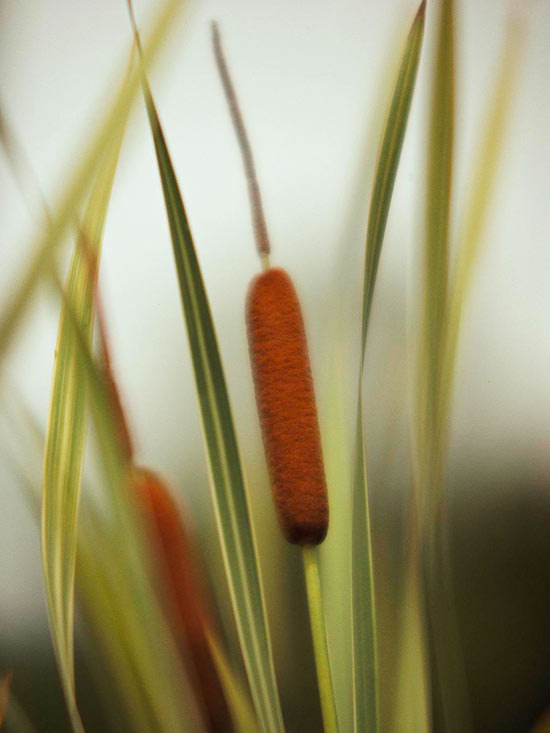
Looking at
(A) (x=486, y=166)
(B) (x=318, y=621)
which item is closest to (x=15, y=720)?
(B) (x=318, y=621)

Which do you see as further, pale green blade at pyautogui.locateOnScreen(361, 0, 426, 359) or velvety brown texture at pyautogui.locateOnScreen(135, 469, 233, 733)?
velvety brown texture at pyautogui.locateOnScreen(135, 469, 233, 733)

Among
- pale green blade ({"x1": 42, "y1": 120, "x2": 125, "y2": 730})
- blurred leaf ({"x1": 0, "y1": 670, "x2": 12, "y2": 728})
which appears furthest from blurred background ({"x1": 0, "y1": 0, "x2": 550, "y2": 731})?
pale green blade ({"x1": 42, "y1": 120, "x2": 125, "y2": 730})

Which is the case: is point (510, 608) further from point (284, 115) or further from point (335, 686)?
point (284, 115)

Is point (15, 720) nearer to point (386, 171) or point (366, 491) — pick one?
point (366, 491)

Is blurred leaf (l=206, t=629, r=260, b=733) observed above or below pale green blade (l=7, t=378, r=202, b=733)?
below

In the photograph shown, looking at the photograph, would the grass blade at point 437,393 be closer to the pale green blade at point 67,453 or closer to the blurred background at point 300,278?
the blurred background at point 300,278

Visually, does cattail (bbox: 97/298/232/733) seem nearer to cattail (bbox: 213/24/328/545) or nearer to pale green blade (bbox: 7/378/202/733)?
pale green blade (bbox: 7/378/202/733)

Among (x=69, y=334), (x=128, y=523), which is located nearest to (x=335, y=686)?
(x=128, y=523)
